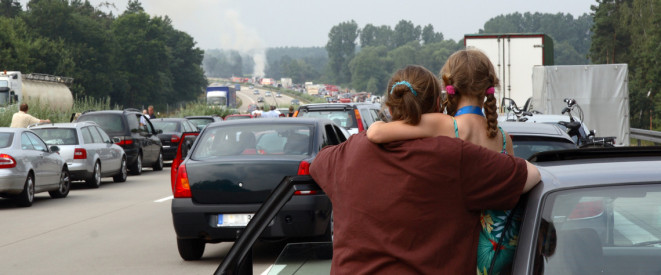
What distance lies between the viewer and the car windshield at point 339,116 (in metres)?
21.1

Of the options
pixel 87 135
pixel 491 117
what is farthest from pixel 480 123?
pixel 87 135

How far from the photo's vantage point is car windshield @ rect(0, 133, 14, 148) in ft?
54.2

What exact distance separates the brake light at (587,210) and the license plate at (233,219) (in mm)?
6359

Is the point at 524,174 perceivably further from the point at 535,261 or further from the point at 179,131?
the point at 179,131

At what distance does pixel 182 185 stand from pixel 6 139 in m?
8.04

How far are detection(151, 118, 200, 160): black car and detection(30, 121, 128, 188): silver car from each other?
26.7 ft

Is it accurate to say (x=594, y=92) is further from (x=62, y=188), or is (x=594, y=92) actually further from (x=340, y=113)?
(x=62, y=188)

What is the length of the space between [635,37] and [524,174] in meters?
91.0

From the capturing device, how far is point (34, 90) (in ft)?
146

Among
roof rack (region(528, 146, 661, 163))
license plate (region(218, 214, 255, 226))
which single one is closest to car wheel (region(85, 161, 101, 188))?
license plate (region(218, 214, 255, 226))

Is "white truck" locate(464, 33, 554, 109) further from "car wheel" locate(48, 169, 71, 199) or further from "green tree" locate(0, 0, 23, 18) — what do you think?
"green tree" locate(0, 0, 23, 18)

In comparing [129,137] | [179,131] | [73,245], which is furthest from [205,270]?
[179,131]

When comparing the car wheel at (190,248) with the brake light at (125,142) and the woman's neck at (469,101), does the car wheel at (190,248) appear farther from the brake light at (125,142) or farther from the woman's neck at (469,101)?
the brake light at (125,142)

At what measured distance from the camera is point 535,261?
311 cm
